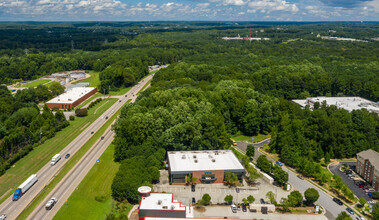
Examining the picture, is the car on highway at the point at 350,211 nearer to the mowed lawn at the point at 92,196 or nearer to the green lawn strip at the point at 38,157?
the mowed lawn at the point at 92,196

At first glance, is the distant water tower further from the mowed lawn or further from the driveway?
the driveway

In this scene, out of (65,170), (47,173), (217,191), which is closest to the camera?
(217,191)

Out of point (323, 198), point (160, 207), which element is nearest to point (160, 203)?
point (160, 207)

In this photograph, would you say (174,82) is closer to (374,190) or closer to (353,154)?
(353,154)

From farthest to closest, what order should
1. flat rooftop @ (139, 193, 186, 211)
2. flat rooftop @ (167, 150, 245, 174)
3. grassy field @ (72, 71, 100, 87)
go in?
grassy field @ (72, 71, 100, 87) < flat rooftop @ (167, 150, 245, 174) < flat rooftop @ (139, 193, 186, 211)

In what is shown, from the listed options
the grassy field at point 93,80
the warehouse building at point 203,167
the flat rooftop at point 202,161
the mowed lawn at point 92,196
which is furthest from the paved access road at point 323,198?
the grassy field at point 93,80

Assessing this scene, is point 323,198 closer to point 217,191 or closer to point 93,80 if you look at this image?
point 217,191

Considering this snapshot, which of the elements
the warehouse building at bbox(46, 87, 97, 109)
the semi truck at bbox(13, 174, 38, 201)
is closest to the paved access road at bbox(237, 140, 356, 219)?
the semi truck at bbox(13, 174, 38, 201)

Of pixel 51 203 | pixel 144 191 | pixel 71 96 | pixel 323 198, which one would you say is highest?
pixel 71 96
